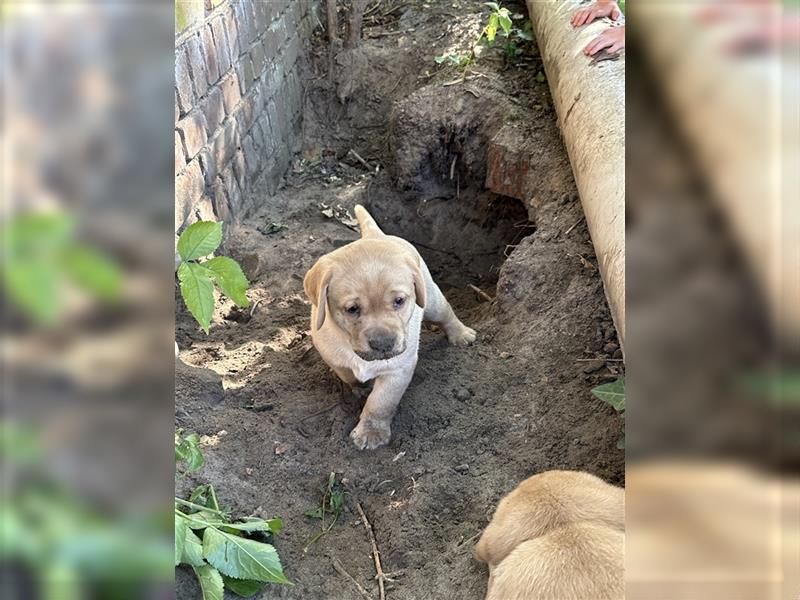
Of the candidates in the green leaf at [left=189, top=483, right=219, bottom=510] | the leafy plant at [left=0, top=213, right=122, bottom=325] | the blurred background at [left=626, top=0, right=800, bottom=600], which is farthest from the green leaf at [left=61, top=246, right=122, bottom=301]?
the green leaf at [left=189, top=483, right=219, bottom=510]

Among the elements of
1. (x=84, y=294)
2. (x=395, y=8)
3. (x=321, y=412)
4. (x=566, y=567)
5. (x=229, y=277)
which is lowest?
(x=321, y=412)

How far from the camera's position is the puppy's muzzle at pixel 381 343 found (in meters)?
2.58

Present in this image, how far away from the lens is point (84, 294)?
16.9 inches

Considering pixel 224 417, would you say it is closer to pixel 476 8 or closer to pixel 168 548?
pixel 168 548

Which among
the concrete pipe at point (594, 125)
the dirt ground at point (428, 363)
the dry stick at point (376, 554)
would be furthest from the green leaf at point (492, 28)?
the dry stick at point (376, 554)

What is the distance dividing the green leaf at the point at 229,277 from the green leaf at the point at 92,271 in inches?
56.7

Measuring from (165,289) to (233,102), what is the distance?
349cm

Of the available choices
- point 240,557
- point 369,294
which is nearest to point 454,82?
point 369,294

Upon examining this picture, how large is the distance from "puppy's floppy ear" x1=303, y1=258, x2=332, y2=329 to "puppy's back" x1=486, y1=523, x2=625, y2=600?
1.13 metres

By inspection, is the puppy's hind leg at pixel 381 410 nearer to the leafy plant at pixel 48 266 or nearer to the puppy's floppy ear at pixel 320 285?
the puppy's floppy ear at pixel 320 285

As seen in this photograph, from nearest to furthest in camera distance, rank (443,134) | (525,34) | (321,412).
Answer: (321,412) → (443,134) → (525,34)

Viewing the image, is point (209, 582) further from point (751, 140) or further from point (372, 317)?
point (751, 140)

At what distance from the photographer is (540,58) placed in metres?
4.63

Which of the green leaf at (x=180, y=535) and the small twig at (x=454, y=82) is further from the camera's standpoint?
the small twig at (x=454, y=82)
